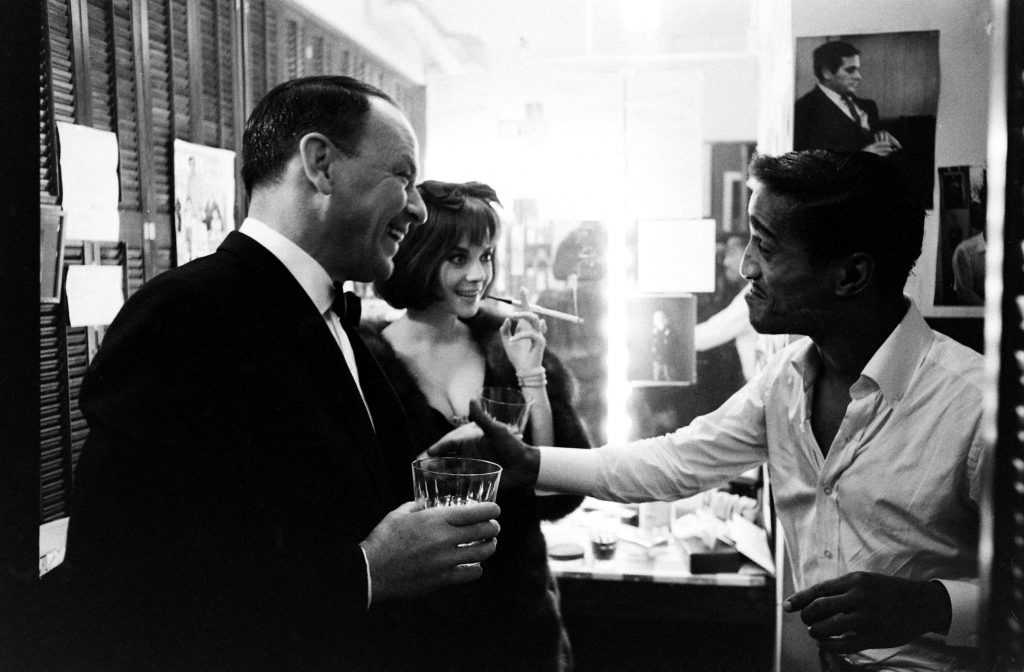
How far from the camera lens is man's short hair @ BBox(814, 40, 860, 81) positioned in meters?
1.54

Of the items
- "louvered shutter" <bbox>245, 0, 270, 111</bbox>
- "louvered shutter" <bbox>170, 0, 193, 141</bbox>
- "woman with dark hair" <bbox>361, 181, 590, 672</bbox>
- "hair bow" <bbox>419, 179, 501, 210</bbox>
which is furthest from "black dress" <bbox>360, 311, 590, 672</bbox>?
"louvered shutter" <bbox>245, 0, 270, 111</bbox>

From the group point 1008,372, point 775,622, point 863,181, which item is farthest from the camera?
point 775,622

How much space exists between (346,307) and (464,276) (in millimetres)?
608

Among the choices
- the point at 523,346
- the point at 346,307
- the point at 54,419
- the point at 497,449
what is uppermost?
the point at 346,307

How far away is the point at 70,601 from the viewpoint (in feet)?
3.86

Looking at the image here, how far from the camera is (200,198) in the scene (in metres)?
1.95

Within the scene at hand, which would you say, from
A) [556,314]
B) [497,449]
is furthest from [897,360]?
[556,314]

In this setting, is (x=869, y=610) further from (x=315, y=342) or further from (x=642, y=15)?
(x=642, y=15)

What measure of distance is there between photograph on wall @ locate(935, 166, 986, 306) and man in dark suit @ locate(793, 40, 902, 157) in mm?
148

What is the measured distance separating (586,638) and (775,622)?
24.7 inches

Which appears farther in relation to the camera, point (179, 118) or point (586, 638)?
point (586, 638)

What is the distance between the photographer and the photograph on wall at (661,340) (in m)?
2.34

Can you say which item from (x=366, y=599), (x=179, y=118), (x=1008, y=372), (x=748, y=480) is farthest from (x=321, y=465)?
(x=748, y=480)

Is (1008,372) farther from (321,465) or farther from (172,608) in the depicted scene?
(172,608)
